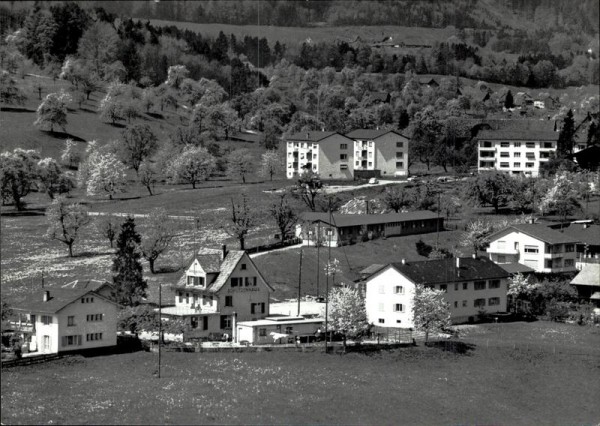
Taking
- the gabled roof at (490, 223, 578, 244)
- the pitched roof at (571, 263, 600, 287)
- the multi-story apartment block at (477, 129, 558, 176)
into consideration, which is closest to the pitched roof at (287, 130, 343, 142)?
the multi-story apartment block at (477, 129, 558, 176)

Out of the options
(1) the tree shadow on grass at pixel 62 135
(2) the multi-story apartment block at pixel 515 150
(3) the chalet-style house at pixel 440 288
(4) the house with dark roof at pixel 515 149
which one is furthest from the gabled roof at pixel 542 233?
(1) the tree shadow on grass at pixel 62 135

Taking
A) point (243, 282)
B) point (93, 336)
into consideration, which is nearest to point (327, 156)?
point (243, 282)

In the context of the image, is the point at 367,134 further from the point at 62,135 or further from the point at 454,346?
the point at 454,346

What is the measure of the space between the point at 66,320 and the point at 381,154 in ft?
202

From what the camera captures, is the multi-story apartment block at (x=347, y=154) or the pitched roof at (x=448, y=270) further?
the multi-story apartment block at (x=347, y=154)

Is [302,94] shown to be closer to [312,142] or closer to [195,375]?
[312,142]

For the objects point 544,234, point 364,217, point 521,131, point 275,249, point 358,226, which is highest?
point 521,131

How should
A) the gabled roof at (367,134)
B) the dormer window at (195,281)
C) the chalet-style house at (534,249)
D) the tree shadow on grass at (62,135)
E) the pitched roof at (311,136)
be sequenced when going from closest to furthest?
1. the dormer window at (195,281)
2. the chalet-style house at (534,249)
3. the pitched roof at (311,136)
4. the gabled roof at (367,134)
5. the tree shadow on grass at (62,135)

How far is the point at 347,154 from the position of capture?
111000 millimetres

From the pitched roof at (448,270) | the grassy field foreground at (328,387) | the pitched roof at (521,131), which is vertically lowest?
the grassy field foreground at (328,387)

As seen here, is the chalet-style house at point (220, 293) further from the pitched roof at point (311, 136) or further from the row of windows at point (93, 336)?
the pitched roof at point (311, 136)

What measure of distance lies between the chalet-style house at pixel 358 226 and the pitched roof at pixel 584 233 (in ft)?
29.1

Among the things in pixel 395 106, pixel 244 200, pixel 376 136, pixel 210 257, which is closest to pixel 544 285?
pixel 210 257

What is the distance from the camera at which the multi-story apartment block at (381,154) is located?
366 ft
